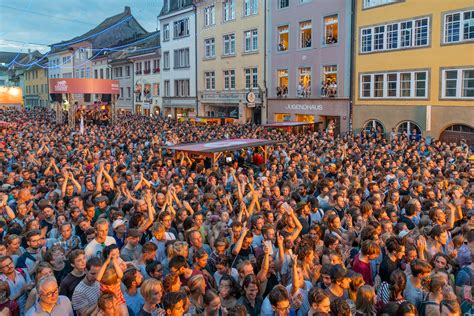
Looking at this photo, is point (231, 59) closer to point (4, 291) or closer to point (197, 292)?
point (197, 292)

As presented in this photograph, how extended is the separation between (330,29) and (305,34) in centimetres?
234

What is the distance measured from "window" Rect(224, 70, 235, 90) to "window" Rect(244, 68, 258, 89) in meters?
1.48

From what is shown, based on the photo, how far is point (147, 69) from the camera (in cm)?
4853

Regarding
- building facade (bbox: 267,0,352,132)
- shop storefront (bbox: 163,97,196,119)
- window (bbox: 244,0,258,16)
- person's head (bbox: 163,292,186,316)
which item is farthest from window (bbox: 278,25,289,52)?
person's head (bbox: 163,292,186,316)

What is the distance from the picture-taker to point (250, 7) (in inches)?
1373

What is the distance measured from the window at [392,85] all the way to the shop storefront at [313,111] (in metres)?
2.72

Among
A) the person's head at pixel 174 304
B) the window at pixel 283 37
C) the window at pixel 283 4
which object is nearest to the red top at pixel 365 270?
the person's head at pixel 174 304

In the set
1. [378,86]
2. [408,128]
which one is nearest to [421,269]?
[408,128]

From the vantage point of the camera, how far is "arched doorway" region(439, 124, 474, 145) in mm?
22753

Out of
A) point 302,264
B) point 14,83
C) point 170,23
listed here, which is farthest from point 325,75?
point 14,83

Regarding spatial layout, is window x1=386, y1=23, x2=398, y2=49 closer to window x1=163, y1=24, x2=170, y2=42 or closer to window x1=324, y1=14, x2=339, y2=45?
window x1=324, y1=14, x2=339, y2=45

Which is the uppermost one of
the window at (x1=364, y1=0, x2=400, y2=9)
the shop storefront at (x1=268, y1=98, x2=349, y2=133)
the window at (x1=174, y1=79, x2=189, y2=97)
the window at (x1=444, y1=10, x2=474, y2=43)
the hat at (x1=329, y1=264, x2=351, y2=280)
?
the window at (x1=364, y1=0, x2=400, y2=9)

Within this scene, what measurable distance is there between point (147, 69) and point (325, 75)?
79.8ft

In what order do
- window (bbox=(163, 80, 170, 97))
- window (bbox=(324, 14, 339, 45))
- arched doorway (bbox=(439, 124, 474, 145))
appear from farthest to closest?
window (bbox=(163, 80, 170, 97)) → window (bbox=(324, 14, 339, 45)) → arched doorway (bbox=(439, 124, 474, 145))
